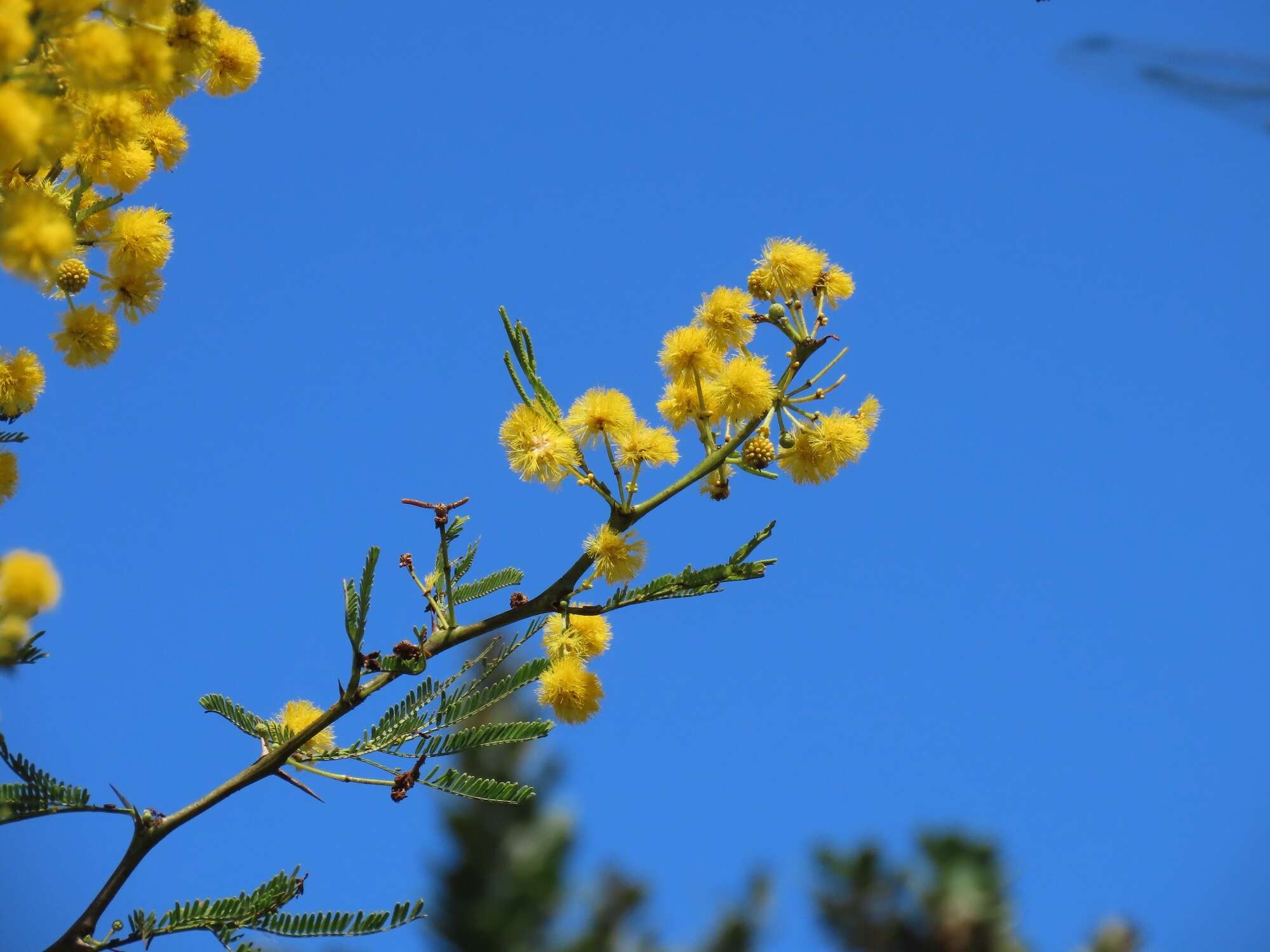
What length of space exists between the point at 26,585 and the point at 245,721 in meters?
1.14

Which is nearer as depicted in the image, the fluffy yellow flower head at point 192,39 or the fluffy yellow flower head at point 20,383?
the fluffy yellow flower head at point 192,39

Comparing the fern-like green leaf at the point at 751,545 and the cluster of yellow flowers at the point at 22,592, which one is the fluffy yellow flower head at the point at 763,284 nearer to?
the fern-like green leaf at the point at 751,545

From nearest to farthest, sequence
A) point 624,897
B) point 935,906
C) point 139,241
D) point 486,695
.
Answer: point 486,695 < point 139,241 < point 935,906 < point 624,897

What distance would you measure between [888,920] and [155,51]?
719 cm

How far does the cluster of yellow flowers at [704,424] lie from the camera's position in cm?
327

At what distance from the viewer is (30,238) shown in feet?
8.45

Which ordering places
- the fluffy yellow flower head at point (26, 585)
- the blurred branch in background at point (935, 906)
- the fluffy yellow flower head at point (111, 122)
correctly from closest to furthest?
the fluffy yellow flower head at point (26, 585) < the fluffy yellow flower head at point (111, 122) < the blurred branch in background at point (935, 906)

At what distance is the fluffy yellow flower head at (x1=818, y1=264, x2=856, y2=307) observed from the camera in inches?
142

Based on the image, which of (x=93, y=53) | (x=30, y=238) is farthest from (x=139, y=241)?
(x=30, y=238)

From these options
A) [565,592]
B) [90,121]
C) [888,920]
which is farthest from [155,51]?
[888,920]

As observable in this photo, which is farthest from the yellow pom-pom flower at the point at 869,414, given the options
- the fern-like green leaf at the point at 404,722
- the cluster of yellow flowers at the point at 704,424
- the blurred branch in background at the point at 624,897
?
the blurred branch in background at the point at 624,897

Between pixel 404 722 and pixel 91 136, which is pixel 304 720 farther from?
pixel 91 136

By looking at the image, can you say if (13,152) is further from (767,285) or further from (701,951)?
(701,951)

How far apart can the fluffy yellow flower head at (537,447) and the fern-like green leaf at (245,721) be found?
38.0 inches
